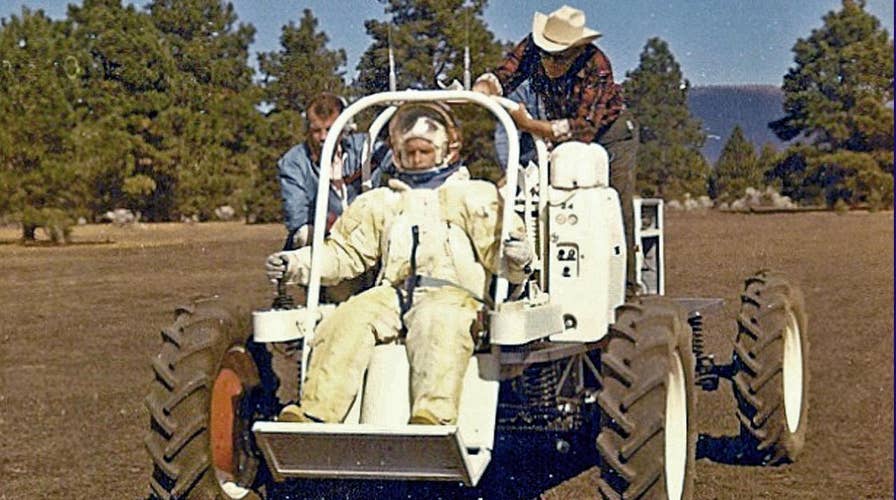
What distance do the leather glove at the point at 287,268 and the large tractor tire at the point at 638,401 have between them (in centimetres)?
137

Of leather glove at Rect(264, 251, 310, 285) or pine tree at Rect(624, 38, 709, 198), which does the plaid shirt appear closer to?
leather glove at Rect(264, 251, 310, 285)

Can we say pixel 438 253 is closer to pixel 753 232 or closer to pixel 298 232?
pixel 298 232

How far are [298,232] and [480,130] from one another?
2227 mm

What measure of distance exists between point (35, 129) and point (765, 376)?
33414mm

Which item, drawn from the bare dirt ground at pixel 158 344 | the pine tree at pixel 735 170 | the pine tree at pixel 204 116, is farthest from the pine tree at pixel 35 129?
the pine tree at pixel 735 170

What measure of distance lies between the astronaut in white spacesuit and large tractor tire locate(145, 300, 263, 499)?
1.30ft

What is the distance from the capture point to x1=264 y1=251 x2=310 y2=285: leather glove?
6727 mm

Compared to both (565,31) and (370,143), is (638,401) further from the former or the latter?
(565,31)

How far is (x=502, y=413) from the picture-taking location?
729 centimetres

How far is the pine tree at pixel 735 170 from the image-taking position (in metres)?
37.5

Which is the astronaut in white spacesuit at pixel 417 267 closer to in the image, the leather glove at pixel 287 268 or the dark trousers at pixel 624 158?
the leather glove at pixel 287 268

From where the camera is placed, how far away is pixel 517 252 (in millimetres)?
6363

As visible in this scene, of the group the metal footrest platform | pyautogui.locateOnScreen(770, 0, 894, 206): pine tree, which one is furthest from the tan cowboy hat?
pyautogui.locateOnScreen(770, 0, 894, 206): pine tree

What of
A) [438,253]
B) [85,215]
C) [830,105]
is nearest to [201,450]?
[438,253]
